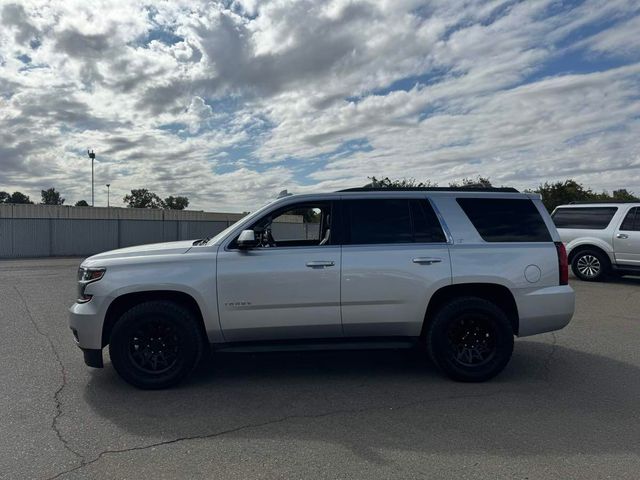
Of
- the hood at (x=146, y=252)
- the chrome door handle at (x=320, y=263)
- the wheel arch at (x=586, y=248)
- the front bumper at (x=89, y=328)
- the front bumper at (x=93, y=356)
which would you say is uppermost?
the hood at (x=146, y=252)

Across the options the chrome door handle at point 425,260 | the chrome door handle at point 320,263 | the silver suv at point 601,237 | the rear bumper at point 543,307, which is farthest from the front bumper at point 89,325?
the silver suv at point 601,237

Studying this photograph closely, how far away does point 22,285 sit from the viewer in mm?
12820

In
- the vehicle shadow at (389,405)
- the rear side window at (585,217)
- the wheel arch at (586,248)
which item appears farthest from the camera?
the rear side window at (585,217)

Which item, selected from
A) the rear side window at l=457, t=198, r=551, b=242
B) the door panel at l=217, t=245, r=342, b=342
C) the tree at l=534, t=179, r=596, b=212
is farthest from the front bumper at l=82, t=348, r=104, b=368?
the tree at l=534, t=179, r=596, b=212

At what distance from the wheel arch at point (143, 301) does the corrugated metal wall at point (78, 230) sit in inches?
999

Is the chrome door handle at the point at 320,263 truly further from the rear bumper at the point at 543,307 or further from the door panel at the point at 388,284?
the rear bumper at the point at 543,307

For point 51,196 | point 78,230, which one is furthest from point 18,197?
point 78,230

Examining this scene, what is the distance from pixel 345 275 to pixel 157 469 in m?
2.33

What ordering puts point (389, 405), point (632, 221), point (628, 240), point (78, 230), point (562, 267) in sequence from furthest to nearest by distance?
point (78, 230), point (632, 221), point (628, 240), point (562, 267), point (389, 405)

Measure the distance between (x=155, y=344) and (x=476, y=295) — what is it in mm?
3229

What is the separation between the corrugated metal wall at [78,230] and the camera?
26.5 metres

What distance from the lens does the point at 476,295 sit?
16.9 ft

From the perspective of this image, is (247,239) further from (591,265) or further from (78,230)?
(78,230)

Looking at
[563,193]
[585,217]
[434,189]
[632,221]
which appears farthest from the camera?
[563,193]
